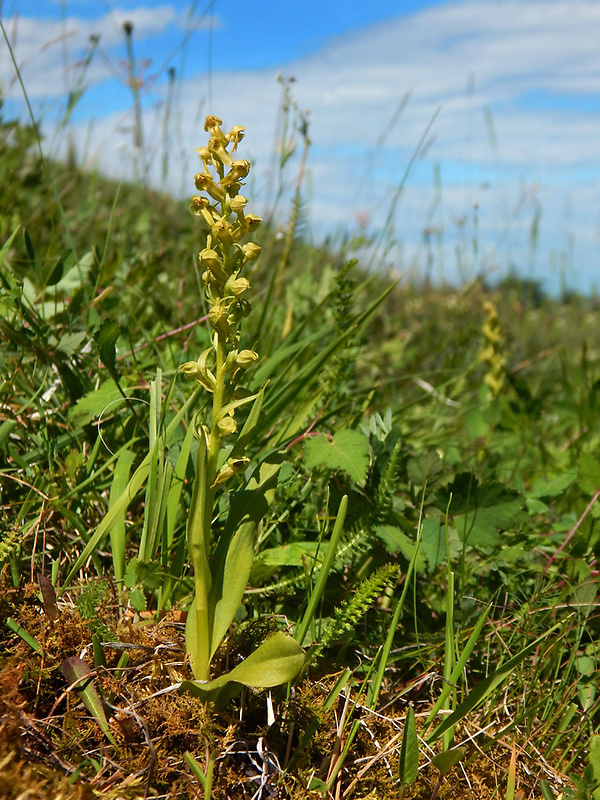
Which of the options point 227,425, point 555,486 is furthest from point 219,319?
point 555,486

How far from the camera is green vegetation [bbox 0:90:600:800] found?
120cm

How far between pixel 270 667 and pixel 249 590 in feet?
1.28

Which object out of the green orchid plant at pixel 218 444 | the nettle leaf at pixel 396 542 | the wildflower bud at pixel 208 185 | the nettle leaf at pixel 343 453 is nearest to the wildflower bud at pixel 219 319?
the green orchid plant at pixel 218 444

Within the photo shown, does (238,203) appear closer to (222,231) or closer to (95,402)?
(222,231)

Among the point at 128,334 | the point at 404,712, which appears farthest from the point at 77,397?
the point at 404,712

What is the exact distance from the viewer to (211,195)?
123 centimetres

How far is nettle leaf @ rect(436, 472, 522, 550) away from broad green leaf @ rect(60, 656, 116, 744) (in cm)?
88

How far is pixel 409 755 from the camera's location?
123 cm

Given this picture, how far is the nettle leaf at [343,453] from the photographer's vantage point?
154 cm

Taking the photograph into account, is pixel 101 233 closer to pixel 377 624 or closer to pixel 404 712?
pixel 377 624

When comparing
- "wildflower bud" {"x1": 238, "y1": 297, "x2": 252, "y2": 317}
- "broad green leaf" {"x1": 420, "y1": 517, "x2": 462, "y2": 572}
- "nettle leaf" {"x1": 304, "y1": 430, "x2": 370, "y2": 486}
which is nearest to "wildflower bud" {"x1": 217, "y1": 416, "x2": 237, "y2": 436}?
"wildflower bud" {"x1": 238, "y1": 297, "x2": 252, "y2": 317}

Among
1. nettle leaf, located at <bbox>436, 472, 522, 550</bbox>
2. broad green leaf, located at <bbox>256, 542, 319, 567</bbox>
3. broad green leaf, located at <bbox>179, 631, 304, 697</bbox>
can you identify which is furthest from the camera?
nettle leaf, located at <bbox>436, 472, 522, 550</bbox>

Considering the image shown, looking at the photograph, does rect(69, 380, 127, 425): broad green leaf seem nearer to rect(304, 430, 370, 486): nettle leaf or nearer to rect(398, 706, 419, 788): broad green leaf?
rect(304, 430, 370, 486): nettle leaf

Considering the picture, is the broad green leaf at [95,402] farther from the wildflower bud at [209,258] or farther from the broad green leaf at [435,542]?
the broad green leaf at [435,542]
